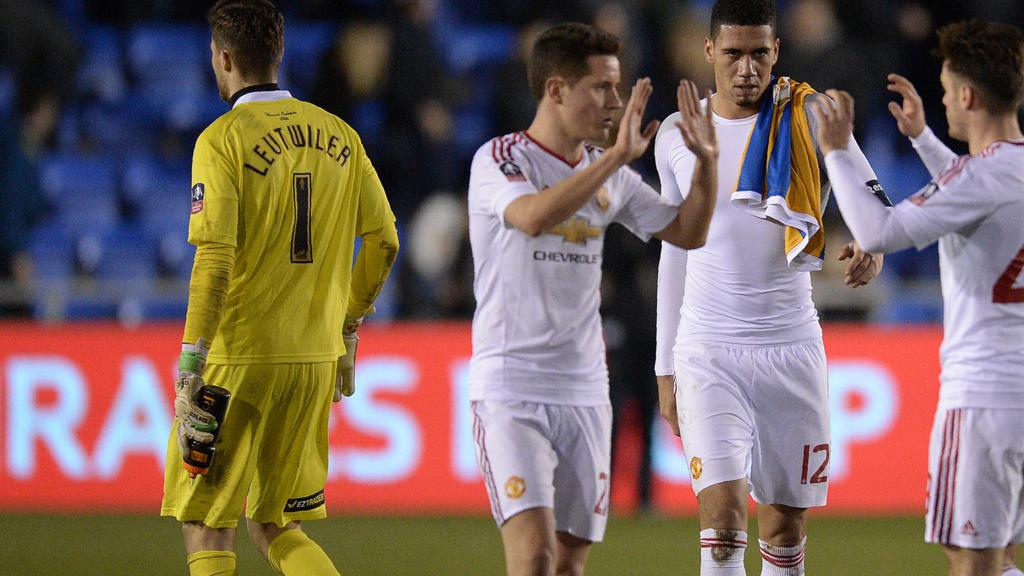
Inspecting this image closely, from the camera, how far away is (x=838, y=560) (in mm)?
8453

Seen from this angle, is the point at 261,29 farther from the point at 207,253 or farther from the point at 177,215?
the point at 177,215

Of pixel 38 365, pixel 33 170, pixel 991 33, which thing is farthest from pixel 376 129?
pixel 991 33

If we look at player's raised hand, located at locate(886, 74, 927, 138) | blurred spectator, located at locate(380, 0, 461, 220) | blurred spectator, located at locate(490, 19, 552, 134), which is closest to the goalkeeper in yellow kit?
player's raised hand, located at locate(886, 74, 927, 138)

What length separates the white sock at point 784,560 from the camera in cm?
568

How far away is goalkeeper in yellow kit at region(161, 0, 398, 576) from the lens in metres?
5.12

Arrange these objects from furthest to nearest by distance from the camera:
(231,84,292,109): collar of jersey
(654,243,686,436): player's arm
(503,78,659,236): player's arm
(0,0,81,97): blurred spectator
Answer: (0,0,81,97): blurred spectator < (654,243,686,436): player's arm < (231,84,292,109): collar of jersey < (503,78,659,236): player's arm

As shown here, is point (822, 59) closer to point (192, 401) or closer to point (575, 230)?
point (575, 230)

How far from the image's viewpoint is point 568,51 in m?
4.82

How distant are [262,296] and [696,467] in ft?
5.85

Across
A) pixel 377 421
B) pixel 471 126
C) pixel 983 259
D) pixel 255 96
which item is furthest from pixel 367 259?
pixel 471 126

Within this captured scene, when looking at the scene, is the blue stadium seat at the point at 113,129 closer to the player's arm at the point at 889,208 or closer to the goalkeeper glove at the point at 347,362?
the goalkeeper glove at the point at 347,362

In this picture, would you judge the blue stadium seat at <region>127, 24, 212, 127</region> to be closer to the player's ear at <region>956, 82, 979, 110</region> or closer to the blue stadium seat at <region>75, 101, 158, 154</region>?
the blue stadium seat at <region>75, 101, 158, 154</region>

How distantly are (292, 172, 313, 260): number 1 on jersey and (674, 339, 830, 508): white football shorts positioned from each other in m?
1.58

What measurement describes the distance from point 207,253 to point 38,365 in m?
5.58
